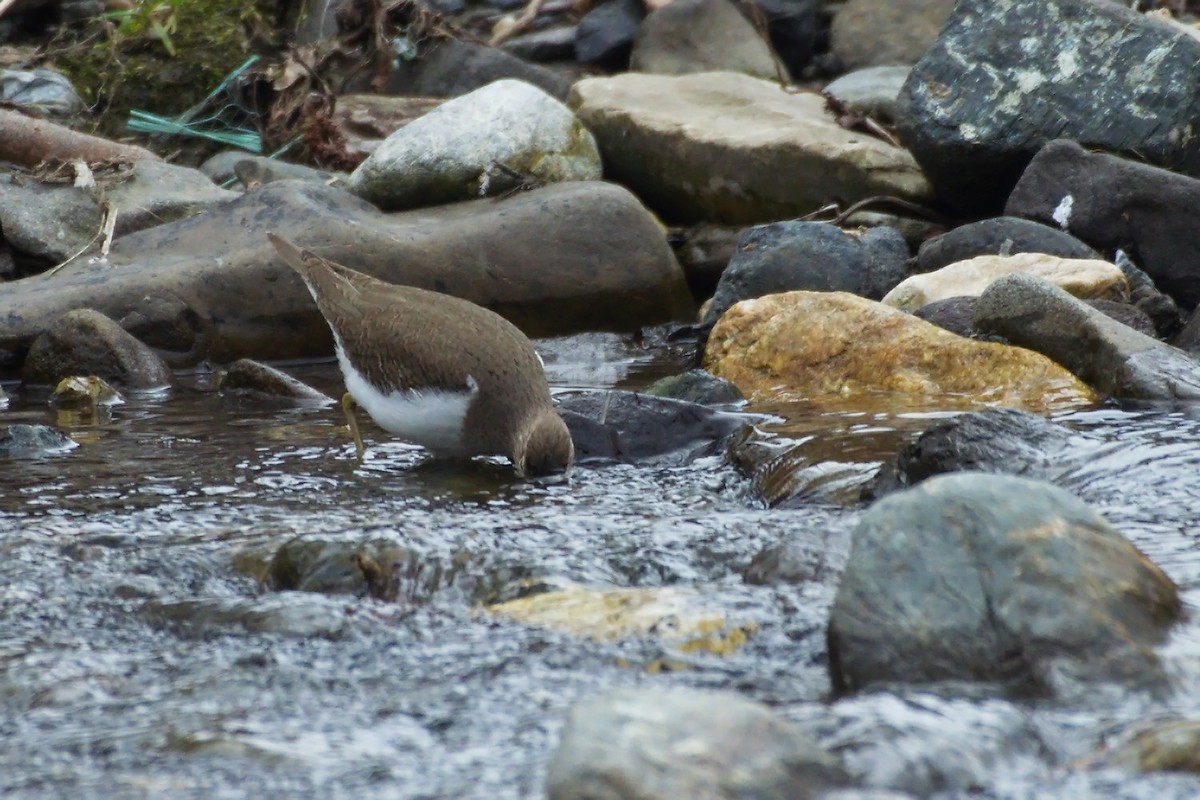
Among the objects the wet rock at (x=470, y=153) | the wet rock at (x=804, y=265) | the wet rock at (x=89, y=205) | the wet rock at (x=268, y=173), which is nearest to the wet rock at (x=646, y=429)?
the wet rock at (x=804, y=265)

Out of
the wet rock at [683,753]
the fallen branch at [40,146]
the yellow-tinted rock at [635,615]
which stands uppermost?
the fallen branch at [40,146]

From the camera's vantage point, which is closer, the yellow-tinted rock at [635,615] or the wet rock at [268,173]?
the yellow-tinted rock at [635,615]

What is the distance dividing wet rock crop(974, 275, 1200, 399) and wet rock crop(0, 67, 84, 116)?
7.66 m

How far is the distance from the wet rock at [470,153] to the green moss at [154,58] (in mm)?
2918

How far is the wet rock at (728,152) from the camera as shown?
34.3ft

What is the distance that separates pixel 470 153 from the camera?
1027cm

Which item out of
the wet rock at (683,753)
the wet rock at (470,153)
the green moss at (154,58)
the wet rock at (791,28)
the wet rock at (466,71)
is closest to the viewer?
the wet rock at (683,753)

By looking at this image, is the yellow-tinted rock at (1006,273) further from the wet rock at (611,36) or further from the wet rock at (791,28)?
the wet rock at (611,36)

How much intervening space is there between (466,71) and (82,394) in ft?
19.1

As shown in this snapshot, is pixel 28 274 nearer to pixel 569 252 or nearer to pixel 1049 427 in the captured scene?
pixel 569 252

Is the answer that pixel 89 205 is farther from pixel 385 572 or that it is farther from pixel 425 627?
pixel 425 627

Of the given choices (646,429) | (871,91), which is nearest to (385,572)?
(646,429)

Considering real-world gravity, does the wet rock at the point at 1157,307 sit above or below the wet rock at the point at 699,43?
below

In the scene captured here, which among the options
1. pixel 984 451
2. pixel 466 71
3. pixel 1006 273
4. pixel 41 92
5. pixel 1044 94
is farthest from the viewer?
pixel 466 71
